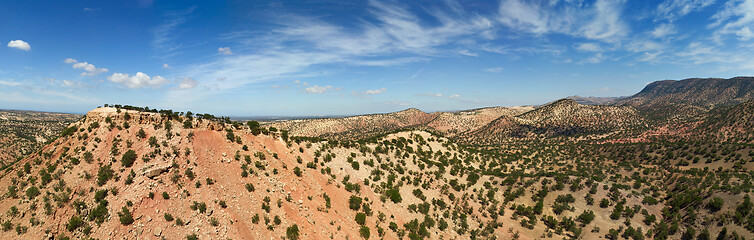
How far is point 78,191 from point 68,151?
18.5 feet

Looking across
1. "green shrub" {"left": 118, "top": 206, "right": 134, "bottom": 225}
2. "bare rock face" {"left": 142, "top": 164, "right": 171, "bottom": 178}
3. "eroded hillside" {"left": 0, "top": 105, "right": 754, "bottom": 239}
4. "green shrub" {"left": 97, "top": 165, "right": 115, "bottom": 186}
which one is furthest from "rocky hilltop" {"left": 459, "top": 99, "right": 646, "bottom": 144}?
"green shrub" {"left": 97, "top": 165, "right": 115, "bottom": 186}

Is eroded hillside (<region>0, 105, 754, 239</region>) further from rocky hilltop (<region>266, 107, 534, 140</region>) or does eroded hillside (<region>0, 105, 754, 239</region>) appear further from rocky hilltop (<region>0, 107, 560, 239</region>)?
rocky hilltop (<region>266, 107, 534, 140</region>)

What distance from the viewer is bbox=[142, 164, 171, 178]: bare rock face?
61.2ft

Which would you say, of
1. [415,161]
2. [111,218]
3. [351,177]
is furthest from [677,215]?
[111,218]

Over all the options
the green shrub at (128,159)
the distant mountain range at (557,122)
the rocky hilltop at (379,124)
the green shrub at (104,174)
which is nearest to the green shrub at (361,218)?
the green shrub at (128,159)

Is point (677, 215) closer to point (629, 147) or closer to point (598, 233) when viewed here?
point (598, 233)

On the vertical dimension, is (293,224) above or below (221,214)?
below

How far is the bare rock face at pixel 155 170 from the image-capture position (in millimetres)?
18641

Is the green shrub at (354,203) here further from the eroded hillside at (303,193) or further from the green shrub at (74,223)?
the green shrub at (74,223)

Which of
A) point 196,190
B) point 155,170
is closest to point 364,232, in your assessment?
point 196,190

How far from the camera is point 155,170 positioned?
62.0 feet

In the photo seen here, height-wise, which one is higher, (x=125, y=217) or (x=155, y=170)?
(x=155, y=170)

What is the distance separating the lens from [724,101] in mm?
172500

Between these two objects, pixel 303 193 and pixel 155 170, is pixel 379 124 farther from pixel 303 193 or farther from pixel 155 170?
pixel 155 170
